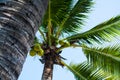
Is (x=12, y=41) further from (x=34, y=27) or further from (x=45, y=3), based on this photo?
(x=45, y=3)

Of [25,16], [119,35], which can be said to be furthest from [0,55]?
[119,35]

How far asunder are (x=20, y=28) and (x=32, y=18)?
0.97 ft

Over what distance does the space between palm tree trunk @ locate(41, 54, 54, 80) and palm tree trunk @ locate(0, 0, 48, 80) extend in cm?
400

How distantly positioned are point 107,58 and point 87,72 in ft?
2.28

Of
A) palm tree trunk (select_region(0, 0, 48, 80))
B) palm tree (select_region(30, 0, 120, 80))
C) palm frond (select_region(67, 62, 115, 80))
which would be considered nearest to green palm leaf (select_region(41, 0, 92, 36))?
palm tree (select_region(30, 0, 120, 80))

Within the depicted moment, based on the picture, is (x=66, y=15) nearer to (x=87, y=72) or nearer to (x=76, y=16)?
(x=76, y=16)

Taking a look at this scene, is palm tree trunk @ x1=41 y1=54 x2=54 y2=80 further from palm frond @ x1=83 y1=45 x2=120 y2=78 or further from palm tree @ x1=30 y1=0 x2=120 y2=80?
palm frond @ x1=83 y1=45 x2=120 y2=78

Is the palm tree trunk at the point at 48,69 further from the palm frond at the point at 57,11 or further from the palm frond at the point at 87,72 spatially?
the palm frond at the point at 57,11

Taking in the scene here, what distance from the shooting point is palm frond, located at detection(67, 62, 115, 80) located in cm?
771

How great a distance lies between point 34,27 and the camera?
3094mm

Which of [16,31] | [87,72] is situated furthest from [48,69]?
[16,31]

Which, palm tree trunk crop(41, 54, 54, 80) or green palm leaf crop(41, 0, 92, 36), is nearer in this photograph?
palm tree trunk crop(41, 54, 54, 80)

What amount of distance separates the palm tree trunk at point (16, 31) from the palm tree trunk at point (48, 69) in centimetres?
400

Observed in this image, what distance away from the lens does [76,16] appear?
809cm
